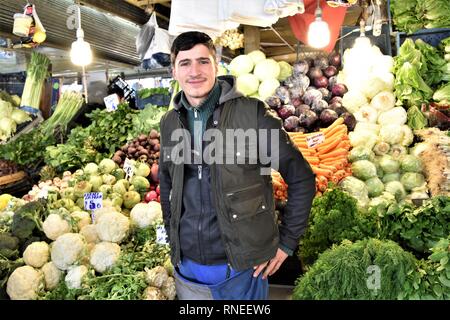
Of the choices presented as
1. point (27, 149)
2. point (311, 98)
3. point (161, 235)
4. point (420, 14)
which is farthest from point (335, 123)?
point (27, 149)

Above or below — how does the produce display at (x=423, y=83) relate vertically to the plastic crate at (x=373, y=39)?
below

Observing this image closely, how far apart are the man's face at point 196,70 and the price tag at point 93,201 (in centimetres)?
162

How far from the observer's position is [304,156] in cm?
367

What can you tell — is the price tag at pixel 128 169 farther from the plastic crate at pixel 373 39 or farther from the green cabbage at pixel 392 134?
the plastic crate at pixel 373 39

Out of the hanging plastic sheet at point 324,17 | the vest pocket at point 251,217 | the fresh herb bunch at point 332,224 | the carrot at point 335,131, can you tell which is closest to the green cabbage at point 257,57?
the hanging plastic sheet at point 324,17

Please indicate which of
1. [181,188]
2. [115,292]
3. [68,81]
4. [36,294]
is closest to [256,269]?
[181,188]

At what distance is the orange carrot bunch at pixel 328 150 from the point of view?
3.79 m

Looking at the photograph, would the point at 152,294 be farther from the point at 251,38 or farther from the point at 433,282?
the point at 251,38

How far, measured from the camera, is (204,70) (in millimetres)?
2002

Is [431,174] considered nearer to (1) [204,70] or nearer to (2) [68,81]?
(1) [204,70]

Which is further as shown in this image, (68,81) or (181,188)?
(68,81)

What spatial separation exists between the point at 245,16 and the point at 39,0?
2.80m

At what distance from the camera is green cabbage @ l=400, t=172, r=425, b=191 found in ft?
12.8

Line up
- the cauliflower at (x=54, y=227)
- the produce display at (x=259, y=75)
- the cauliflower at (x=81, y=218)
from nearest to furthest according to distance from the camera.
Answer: the cauliflower at (x=54, y=227) < the cauliflower at (x=81, y=218) < the produce display at (x=259, y=75)
